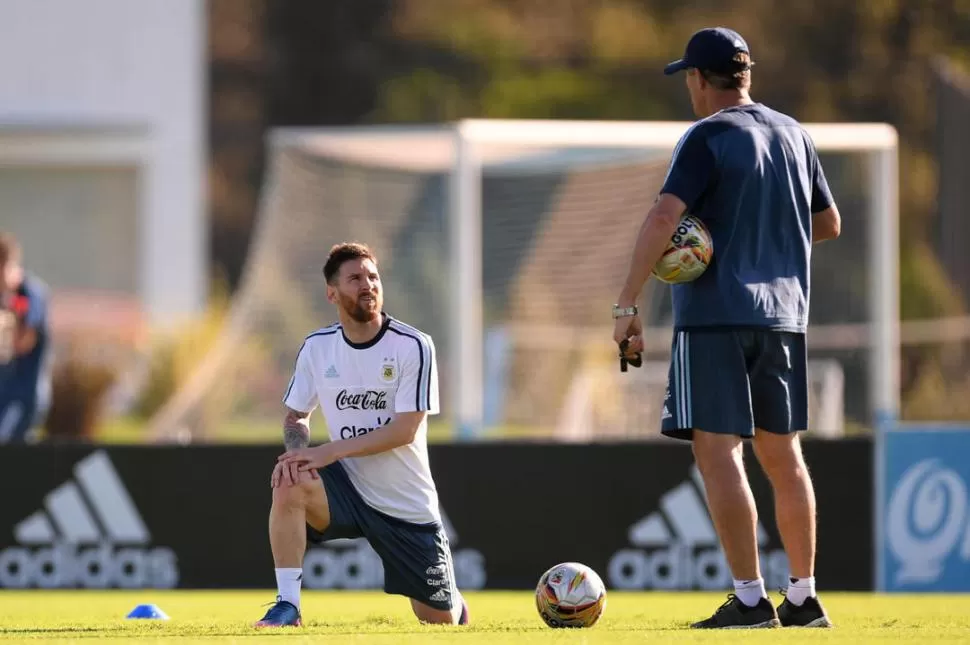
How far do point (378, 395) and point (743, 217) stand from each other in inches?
65.0

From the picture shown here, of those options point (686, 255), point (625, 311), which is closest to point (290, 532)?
point (625, 311)

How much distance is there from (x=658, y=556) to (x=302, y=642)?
5181 mm

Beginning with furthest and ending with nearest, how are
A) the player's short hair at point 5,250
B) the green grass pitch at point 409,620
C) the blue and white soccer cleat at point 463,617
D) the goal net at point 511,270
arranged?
the goal net at point 511,270
the player's short hair at point 5,250
the blue and white soccer cleat at point 463,617
the green grass pitch at point 409,620

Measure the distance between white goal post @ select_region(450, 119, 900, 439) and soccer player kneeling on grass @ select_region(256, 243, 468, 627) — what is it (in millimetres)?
7301

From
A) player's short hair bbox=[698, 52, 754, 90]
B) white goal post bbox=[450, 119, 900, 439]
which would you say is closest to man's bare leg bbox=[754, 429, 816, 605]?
player's short hair bbox=[698, 52, 754, 90]

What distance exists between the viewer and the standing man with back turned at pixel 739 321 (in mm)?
7062

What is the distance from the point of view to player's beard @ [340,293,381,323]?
7.63 meters

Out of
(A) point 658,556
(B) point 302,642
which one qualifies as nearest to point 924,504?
(A) point 658,556

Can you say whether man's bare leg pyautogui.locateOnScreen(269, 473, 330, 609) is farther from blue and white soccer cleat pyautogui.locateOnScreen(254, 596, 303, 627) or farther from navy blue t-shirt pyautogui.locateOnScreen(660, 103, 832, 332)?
navy blue t-shirt pyautogui.locateOnScreen(660, 103, 832, 332)

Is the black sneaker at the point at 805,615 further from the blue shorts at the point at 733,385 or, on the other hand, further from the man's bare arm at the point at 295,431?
the man's bare arm at the point at 295,431

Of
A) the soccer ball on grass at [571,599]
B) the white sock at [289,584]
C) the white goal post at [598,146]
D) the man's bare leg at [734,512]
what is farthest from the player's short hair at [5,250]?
the man's bare leg at [734,512]

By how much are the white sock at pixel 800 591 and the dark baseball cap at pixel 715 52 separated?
1.92 m

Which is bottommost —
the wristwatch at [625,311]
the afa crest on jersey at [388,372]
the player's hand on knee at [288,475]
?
the player's hand on knee at [288,475]

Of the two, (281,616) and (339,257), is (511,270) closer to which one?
(339,257)
